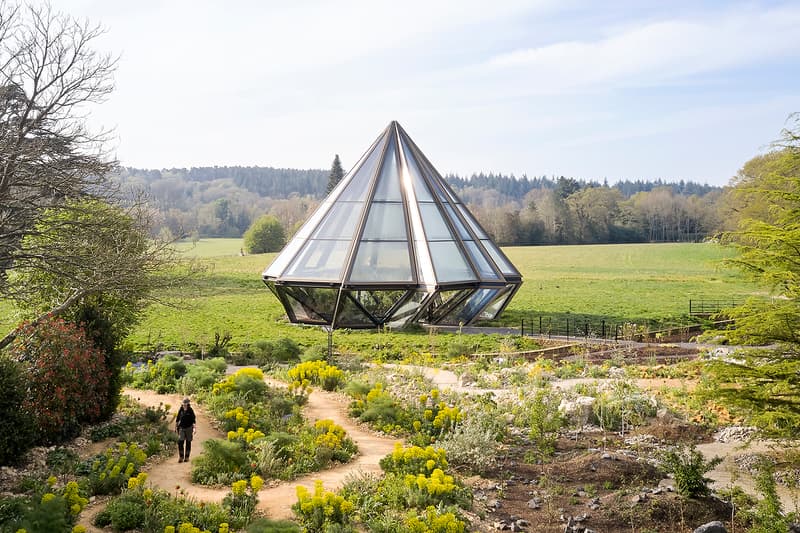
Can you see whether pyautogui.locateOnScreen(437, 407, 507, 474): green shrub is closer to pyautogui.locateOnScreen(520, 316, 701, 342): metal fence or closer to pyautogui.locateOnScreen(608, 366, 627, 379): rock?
pyautogui.locateOnScreen(608, 366, 627, 379): rock

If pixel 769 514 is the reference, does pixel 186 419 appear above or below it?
above

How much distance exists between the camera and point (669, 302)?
32.2 metres

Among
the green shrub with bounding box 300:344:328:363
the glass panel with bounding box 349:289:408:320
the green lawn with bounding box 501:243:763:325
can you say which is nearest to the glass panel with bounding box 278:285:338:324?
the glass panel with bounding box 349:289:408:320

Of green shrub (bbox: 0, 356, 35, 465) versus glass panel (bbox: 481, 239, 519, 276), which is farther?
glass panel (bbox: 481, 239, 519, 276)

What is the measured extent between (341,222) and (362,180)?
6.84 ft

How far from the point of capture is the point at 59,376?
32.0 ft

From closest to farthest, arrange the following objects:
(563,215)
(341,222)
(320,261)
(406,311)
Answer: (320,261) < (406,311) < (341,222) < (563,215)

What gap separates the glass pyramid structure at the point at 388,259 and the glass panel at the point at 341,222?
3 centimetres

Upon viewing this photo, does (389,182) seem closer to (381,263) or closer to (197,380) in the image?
(381,263)

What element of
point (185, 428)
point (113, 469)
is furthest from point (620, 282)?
point (113, 469)

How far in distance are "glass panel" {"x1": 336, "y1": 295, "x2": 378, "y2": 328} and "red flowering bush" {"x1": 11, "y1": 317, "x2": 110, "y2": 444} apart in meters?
10.6

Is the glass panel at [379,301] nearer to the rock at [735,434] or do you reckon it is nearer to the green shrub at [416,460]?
the rock at [735,434]

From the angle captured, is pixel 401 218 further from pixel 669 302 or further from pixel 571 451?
pixel 669 302

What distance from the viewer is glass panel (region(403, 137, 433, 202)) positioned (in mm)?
22656
